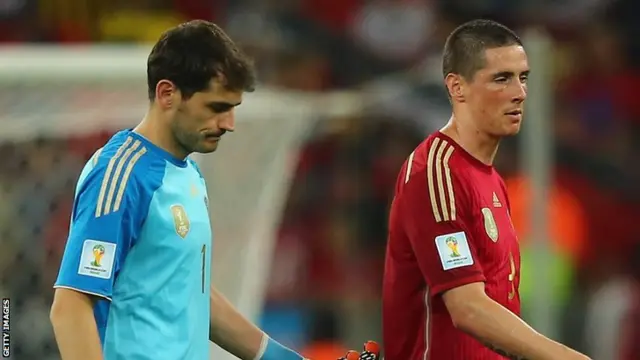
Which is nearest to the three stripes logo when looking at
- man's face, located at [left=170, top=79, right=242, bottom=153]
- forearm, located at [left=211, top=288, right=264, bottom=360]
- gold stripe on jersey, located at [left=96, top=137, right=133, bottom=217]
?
gold stripe on jersey, located at [left=96, top=137, right=133, bottom=217]

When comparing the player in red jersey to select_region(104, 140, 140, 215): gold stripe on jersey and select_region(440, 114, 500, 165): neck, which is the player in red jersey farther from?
select_region(104, 140, 140, 215): gold stripe on jersey

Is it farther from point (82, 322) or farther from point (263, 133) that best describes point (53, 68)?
point (82, 322)

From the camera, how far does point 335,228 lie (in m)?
8.41

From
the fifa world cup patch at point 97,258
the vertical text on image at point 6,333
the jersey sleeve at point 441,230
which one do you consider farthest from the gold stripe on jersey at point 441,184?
the vertical text on image at point 6,333

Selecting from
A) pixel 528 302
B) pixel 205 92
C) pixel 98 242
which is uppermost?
pixel 205 92

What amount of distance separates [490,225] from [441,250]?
18 cm

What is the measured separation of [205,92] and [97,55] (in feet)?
6.73

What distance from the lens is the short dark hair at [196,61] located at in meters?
3.17

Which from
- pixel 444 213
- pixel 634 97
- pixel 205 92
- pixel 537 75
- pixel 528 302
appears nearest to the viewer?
pixel 205 92

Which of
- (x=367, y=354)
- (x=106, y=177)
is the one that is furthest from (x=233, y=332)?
(x=106, y=177)

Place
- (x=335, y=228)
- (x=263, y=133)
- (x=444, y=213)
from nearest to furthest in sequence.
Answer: (x=444, y=213) < (x=263, y=133) < (x=335, y=228)

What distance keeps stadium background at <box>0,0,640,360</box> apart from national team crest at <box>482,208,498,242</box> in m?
1.87

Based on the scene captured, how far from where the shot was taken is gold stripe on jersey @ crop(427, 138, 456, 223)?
344 centimetres

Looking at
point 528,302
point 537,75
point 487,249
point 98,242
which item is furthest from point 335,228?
point 98,242
